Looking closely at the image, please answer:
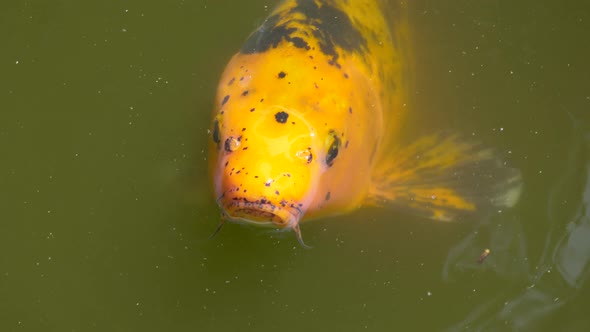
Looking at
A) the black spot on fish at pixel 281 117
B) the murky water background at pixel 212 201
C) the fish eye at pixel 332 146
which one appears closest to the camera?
the black spot on fish at pixel 281 117

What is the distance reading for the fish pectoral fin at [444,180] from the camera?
375 centimetres

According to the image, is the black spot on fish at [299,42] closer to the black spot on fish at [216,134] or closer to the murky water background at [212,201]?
the black spot on fish at [216,134]

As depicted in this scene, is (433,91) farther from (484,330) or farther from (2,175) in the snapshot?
(2,175)

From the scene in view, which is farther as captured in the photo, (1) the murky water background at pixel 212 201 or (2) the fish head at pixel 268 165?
(1) the murky water background at pixel 212 201

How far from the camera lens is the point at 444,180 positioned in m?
3.83

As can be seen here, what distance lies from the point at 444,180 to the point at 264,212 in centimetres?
149

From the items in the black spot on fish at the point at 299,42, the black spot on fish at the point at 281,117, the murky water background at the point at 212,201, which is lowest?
the murky water background at the point at 212,201

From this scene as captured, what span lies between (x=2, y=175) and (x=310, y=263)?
1.80m

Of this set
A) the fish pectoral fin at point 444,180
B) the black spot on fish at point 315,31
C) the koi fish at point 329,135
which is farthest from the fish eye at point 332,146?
the fish pectoral fin at point 444,180

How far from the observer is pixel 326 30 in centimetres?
334

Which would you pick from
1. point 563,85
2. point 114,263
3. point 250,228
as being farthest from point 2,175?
point 563,85

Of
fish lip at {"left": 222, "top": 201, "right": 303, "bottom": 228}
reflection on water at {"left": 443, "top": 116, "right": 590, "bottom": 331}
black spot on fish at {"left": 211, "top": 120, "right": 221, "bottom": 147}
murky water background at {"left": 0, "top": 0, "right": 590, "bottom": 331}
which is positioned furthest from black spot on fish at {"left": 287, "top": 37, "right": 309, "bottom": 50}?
reflection on water at {"left": 443, "top": 116, "right": 590, "bottom": 331}

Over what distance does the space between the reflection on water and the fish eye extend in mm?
1139

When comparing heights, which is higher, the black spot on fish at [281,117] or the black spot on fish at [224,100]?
the black spot on fish at [281,117]
